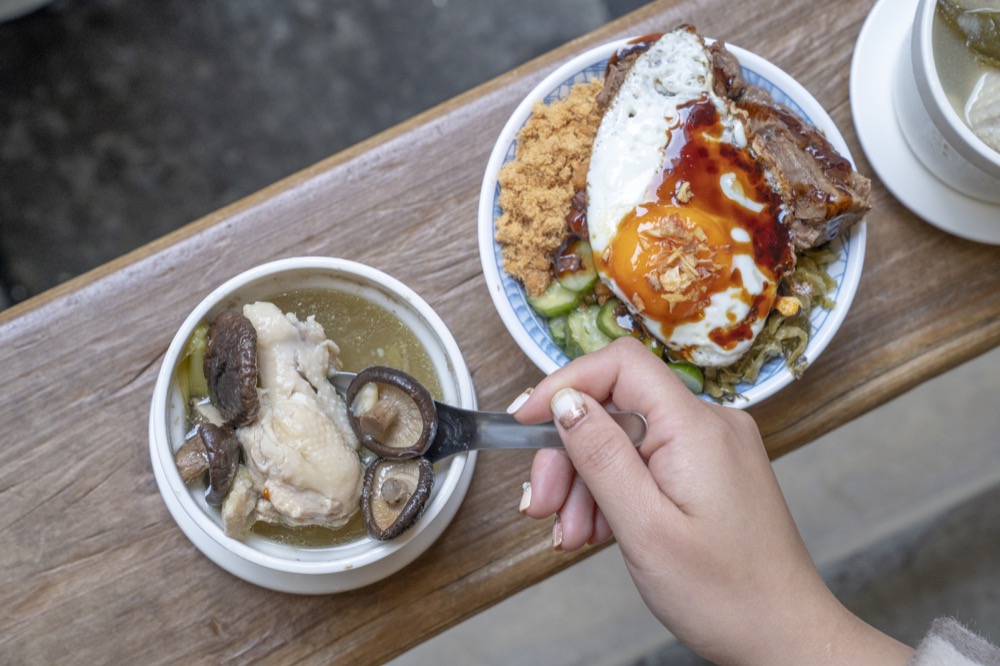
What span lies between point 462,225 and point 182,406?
1.80ft

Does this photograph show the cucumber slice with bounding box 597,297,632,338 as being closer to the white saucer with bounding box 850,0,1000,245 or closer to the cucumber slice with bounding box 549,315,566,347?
the cucumber slice with bounding box 549,315,566,347

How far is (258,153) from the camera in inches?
86.4

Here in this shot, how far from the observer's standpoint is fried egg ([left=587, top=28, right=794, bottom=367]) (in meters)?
1.22

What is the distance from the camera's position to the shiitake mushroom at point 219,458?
1.18 meters

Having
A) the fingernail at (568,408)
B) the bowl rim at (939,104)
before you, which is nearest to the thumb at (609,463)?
the fingernail at (568,408)

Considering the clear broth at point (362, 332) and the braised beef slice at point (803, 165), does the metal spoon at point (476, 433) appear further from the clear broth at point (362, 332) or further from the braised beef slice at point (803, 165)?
the braised beef slice at point (803, 165)

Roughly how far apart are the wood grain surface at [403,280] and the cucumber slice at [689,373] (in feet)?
0.71

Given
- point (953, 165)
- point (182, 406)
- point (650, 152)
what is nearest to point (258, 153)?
point (182, 406)

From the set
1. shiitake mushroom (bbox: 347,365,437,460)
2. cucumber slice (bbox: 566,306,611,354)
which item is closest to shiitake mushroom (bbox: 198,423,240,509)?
shiitake mushroom (bbox: 347,365,437,460)

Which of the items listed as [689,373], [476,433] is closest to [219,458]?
[476,433]

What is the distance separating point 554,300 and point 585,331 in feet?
0.23

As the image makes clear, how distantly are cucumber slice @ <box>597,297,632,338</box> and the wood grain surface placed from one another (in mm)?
175

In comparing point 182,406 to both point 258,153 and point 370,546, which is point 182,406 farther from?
point 258,153

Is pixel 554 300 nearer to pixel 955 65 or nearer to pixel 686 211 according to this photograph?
pixel 686 211
